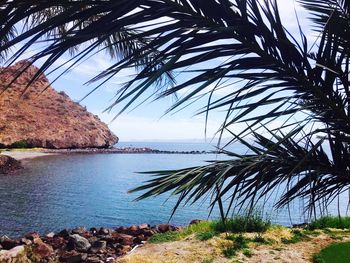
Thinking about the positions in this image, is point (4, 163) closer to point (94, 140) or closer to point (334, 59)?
point (334, 59)

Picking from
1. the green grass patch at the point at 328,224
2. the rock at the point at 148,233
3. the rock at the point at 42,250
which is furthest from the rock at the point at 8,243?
the green grass patch at the point at 328,224

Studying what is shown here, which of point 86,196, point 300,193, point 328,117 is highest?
point 328,117


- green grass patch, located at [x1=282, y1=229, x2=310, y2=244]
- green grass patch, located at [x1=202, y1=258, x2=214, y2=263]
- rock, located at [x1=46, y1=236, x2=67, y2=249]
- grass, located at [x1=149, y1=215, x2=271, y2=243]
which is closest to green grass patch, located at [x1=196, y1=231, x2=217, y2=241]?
grass, located at [x1=149, y1=215, x2=271, y2=243]

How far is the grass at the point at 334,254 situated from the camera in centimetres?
791

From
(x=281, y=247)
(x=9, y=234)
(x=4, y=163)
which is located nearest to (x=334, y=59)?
(x=281, y=247)

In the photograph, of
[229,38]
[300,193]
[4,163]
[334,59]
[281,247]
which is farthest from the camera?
[4,163]

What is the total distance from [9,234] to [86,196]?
1123 cm

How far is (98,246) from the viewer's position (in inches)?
456

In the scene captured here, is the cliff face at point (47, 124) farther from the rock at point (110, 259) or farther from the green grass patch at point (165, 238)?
the rock at point (110, 259)

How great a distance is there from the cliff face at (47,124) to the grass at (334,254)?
69.4 metres

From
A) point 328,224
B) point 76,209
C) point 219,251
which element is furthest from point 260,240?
point 76,209

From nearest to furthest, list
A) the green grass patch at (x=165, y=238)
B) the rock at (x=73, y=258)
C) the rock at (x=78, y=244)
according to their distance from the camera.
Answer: the rock at (x=73, y=258), the green grass patch at (x=165, y=238), the rock at (x=78, y=244)

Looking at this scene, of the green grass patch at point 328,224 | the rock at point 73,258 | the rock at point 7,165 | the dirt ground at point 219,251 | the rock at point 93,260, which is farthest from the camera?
the rock at point 7,165

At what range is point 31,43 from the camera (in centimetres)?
137
